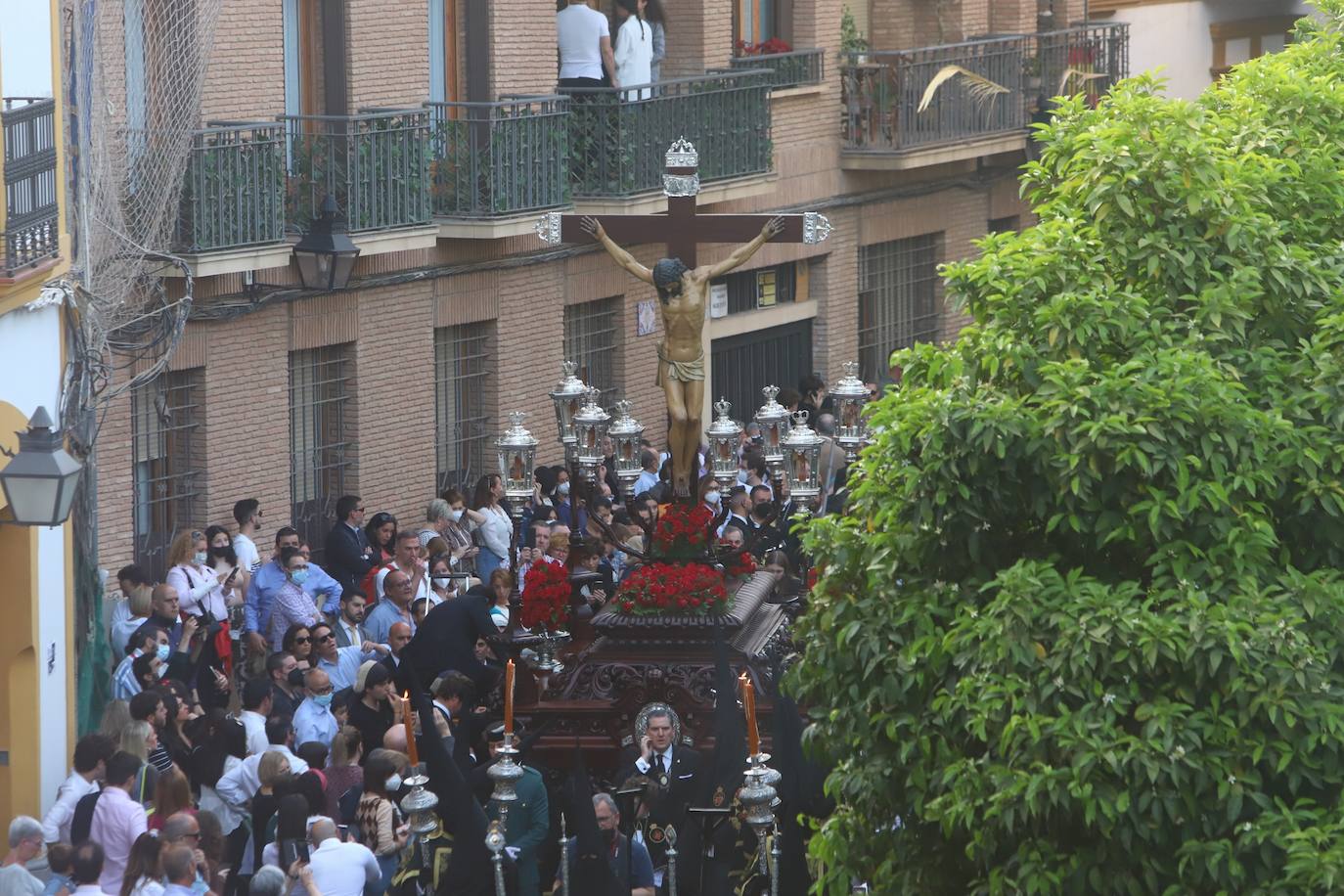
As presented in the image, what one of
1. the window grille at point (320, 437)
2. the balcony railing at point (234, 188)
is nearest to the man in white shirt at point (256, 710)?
the balcony railing at point (234, 188)

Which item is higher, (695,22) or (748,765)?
(695,22)

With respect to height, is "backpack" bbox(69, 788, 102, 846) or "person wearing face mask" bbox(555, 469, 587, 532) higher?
"person wearing face mask" bbox(555, 469, 587, 532)

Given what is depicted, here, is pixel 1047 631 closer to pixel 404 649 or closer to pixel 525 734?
pixel 525 734

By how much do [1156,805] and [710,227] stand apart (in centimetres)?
618

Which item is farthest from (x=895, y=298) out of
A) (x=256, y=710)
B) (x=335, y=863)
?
(x=335, y=863)

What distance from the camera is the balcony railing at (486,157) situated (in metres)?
22.9

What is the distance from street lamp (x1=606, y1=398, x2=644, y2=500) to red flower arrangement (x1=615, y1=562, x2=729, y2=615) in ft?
2.69

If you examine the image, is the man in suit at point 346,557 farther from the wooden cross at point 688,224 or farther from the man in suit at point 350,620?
the wooden cross at point 688,224

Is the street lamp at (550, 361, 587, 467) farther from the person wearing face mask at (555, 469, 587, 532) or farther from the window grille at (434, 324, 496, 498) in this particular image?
the window grille at (434, 324, 496, 498)

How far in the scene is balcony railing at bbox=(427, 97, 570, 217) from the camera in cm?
2289

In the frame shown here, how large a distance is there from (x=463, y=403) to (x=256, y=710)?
31.4 feet

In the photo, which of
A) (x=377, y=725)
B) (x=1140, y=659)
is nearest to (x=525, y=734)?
(x=377, y=725)

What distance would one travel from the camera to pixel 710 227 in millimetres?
15039

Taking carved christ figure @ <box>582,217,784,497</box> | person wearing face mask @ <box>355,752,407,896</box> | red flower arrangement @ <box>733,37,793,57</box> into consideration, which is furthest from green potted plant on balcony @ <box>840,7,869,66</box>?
person wearing face mask @ <box>355,752,407,896</box>
